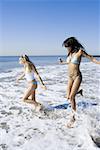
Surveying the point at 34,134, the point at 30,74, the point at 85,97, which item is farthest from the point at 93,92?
the point at 34,134

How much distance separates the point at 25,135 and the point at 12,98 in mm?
3940

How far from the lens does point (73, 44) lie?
6.38 meters

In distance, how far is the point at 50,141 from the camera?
18.4ft

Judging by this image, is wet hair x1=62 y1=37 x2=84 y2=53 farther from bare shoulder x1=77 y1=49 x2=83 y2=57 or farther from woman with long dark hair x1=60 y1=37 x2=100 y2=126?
bare shoulder x1=77 y1=49 x2=83 y2=57

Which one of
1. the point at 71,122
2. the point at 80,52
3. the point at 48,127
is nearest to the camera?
the point at 80,52

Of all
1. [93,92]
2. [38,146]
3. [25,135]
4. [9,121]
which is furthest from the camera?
[93,92]

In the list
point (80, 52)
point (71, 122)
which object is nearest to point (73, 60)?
point (80, 52)

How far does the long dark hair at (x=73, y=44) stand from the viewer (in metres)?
6.32

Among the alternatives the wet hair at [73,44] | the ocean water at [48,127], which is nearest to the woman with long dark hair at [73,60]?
the wet hair at [73,44]

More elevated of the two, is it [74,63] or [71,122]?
[74,63]

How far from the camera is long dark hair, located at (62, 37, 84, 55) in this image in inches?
249

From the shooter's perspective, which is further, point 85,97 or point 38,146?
point 85,97

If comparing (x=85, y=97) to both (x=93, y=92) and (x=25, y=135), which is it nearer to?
(x=93, y=92)

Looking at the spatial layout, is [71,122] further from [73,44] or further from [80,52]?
[73,44]
